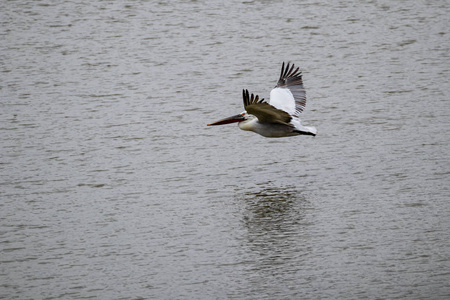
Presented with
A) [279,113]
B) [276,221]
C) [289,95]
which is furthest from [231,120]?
[276,221]

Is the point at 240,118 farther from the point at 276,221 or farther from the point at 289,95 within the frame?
the point at 276,221

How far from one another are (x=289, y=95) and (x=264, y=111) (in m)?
1.03

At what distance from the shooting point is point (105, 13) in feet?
41.0

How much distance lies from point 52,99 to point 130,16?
3.44 metres

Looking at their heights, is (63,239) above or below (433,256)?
below

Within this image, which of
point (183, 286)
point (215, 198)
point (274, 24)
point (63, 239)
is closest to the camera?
point (183, 286)

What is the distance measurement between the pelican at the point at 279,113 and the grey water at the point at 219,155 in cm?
28

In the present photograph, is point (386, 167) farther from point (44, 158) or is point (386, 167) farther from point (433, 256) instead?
point (44, 158)

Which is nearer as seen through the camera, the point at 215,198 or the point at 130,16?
the point at 215,198

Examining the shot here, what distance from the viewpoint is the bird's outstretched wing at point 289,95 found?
775cm

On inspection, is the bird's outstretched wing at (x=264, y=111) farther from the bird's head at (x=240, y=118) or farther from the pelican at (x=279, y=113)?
the bird's head at (x=240, y=118)

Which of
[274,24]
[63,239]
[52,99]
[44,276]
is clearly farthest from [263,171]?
[274,24]

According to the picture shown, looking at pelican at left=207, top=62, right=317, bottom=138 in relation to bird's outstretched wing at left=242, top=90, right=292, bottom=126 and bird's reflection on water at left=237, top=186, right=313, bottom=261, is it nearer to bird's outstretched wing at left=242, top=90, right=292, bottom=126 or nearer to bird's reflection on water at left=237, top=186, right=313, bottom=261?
bird's outstretched wing at left=242, top=90, right=292, bottom=126

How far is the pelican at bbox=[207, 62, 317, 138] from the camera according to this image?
6938mm
